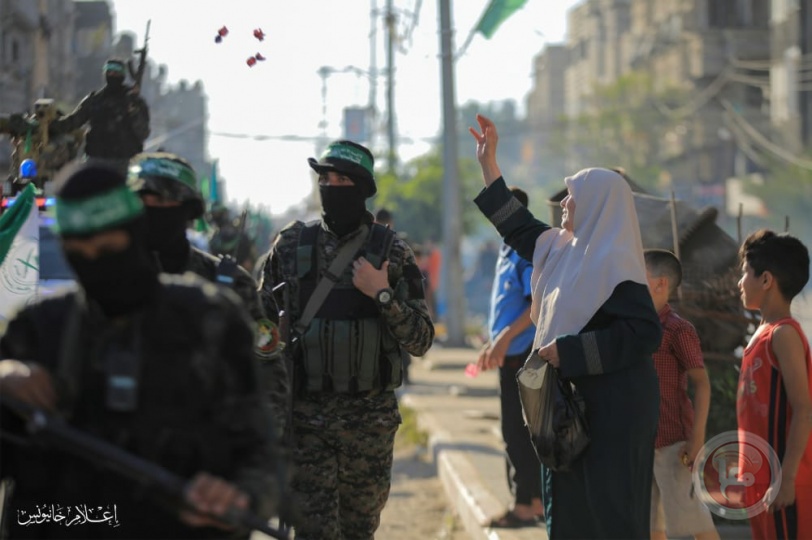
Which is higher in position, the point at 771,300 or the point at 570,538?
the point at 771,300

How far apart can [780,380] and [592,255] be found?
108 centimetres

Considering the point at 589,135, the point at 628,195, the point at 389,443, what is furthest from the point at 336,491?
the point at 589,135

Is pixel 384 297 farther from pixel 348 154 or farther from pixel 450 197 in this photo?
pixel 450 197

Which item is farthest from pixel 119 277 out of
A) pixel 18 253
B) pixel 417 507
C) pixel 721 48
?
pixel 721 48

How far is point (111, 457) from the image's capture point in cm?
305

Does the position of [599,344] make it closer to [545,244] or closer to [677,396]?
[545,244]

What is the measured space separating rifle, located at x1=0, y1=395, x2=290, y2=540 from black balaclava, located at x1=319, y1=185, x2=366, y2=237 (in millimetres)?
2910

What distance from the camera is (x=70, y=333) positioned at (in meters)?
3.19

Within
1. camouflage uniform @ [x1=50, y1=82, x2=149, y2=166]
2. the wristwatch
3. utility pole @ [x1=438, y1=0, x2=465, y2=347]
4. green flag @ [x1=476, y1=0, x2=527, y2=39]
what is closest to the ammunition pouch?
the wristwatch

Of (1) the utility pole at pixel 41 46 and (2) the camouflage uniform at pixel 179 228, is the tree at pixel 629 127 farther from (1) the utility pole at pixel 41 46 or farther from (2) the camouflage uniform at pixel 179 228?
(2) the camouflage uniform at pixel 179 228

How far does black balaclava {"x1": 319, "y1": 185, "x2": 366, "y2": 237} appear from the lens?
19.4ft

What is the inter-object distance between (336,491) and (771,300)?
195 cm

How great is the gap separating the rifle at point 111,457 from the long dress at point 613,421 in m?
2.14

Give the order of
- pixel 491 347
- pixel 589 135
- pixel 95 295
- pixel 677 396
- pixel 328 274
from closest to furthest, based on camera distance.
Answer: pixel 95 295 < pixel 328 274 < pixel 677 396 < pixel 491 347 < pixel 589 135
